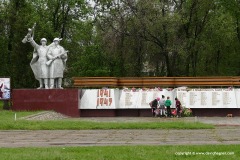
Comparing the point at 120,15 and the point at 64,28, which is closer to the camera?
the point at 120,15

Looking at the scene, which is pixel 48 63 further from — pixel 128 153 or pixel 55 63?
pixel 128 153

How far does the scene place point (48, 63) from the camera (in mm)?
34000

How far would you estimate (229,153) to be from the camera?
12.1 metres

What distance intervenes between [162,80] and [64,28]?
69.2ft

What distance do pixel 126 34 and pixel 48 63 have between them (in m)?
15.2

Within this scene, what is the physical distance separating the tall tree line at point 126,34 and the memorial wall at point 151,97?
11.8m

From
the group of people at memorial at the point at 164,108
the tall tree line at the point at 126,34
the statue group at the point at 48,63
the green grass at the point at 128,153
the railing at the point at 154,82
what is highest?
the tall tree line at the point at 126,34

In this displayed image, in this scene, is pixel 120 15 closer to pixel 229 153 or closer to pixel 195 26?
pixel 195 26

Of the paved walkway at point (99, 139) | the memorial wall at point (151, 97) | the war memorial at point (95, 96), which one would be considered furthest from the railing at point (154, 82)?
the paved walkway at point (99, 139)

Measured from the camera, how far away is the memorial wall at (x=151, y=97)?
1339 inches

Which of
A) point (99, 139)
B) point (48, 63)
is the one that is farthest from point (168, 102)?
point (99, 139)

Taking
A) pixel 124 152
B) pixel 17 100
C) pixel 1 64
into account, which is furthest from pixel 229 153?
pixel 1 64

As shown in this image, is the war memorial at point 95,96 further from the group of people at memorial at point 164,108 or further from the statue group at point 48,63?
the group of people at memorial at point 164,108

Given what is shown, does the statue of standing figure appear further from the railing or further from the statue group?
the railing
